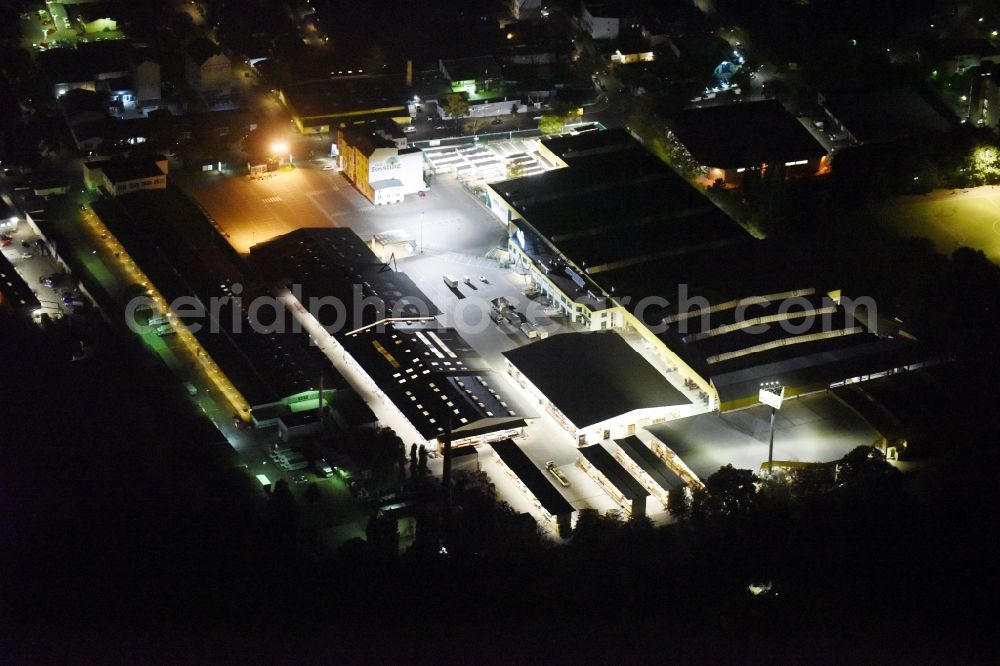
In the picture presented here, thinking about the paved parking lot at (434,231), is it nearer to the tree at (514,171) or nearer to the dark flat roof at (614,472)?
the dark flat roof at (614,472)

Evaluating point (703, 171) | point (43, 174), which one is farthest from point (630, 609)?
point (43, 174)

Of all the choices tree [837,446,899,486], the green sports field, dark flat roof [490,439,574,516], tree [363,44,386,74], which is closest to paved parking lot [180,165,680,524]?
dark flat roof [490,439,574,516]

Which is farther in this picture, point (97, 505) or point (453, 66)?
point (453, 66)

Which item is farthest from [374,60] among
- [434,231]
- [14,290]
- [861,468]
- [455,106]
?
[861,468]

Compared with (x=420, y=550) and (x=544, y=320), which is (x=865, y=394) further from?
(x=420, y=550)

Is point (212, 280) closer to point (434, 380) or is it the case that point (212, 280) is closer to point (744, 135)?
point (434, 380)

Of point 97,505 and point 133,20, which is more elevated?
point 133,20
